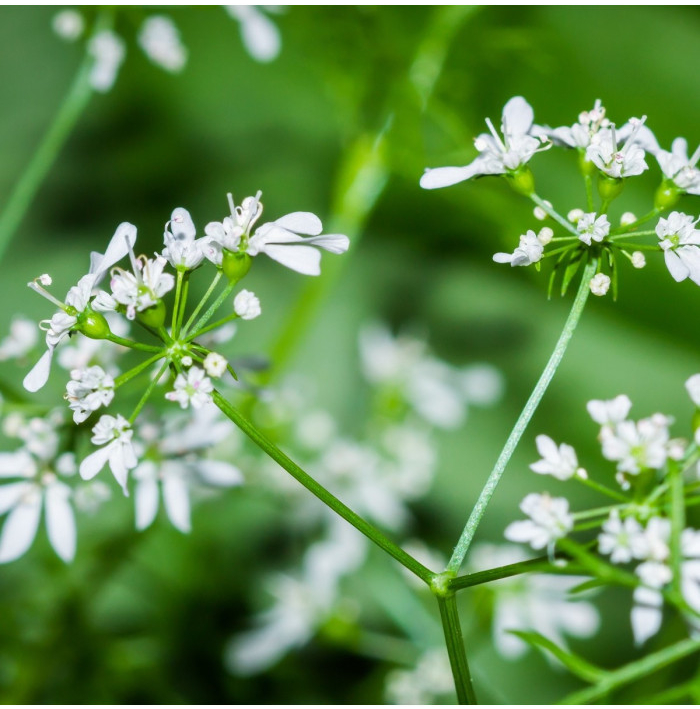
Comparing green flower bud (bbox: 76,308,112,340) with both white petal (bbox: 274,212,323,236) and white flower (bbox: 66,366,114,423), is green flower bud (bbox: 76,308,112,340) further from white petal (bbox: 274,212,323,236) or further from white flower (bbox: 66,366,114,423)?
white petal (bbox: 274,212,323,236)

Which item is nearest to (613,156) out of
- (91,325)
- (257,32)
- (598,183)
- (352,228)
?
(598,183)

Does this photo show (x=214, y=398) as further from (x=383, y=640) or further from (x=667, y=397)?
(x=667, y=397)

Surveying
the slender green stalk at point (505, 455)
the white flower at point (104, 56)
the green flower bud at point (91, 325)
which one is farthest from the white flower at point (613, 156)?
the white flower at point (104, 56)

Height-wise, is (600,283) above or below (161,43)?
below

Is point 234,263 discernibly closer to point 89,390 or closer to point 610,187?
point 89,390

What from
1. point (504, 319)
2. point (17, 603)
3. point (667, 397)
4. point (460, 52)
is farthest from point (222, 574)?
point (460, 52)

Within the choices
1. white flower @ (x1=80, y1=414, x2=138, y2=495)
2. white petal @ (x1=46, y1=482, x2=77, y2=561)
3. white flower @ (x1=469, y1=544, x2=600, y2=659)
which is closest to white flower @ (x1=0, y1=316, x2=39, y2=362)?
white petal @ (x1=46, y1=482, x2=77, y2=561)
